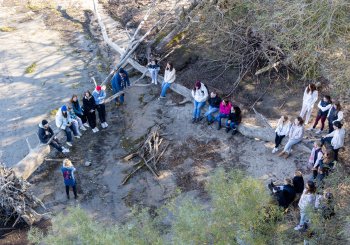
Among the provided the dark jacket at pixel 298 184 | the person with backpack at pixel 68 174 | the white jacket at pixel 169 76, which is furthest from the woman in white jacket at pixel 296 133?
the person with backpack at pixel 68 174

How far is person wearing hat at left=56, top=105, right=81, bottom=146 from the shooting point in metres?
13.4

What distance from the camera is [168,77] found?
611 inches

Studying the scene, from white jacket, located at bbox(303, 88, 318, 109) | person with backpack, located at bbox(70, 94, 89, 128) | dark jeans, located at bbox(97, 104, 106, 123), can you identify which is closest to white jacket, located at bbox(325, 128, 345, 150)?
white jacket, located at bbox(303, 88, 318, 109)

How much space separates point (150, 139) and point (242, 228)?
6362mm

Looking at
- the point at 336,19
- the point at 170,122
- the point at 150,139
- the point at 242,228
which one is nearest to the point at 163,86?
the point at 170,122

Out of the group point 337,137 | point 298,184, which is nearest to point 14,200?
point 298,184

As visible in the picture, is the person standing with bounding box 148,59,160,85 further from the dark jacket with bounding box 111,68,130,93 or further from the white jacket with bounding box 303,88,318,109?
the white jacket with bounding box 303,88,318,109

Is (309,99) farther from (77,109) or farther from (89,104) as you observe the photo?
(77,109)

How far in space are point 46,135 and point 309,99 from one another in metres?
7.68

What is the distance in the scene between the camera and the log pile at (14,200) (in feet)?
36.4

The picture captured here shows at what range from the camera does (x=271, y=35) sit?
14422 millimetres

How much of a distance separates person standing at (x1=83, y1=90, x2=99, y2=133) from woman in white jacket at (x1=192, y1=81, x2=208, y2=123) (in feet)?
10.6

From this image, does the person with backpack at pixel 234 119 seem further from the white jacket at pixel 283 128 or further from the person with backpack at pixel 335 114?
the person with backpack at pixel 335 114

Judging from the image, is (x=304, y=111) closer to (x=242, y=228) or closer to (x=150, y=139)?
(x=150, y=139)
